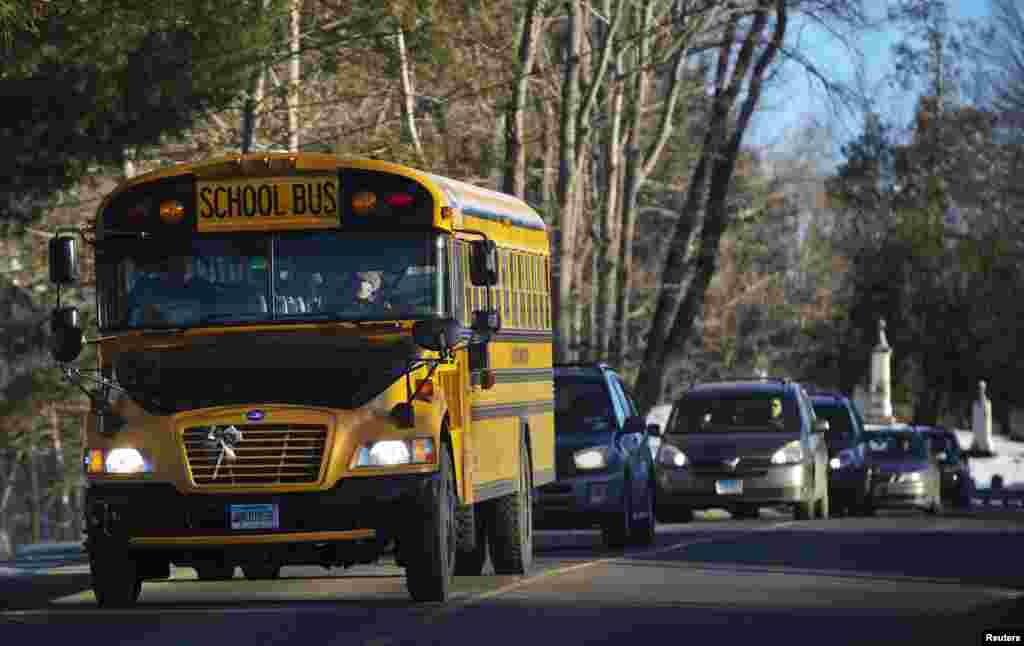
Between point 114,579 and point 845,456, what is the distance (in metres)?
21.4

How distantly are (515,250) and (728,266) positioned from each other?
5903 centimetres

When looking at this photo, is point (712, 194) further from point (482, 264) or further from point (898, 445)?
point (482, 264)

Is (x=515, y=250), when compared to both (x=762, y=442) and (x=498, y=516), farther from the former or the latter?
(x=762, y=442)

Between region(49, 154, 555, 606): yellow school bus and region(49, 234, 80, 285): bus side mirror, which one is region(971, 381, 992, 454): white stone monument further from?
region(49, 234, 80, 285): bus side mirror

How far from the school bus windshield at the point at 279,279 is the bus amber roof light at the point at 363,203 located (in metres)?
0.17

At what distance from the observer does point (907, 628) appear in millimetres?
15336

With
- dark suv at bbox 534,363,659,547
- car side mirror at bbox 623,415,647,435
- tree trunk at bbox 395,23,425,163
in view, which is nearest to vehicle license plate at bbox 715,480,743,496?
dark suv at bbox 534,363,659,547

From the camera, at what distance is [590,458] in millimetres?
24516

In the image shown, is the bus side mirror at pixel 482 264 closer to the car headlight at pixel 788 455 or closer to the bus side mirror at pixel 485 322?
the bus side mirror at pixel 485 322

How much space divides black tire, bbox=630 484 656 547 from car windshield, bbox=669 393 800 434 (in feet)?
18.6

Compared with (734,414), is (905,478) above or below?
below

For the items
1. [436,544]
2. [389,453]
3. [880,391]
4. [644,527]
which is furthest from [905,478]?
[880,391]

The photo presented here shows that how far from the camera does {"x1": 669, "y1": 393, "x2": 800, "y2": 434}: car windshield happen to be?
31.5m

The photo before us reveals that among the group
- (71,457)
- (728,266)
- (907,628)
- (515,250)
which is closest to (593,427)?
(515,250)
